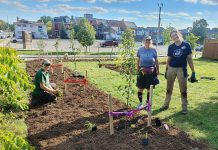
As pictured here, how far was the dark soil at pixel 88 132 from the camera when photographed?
560 centimetres

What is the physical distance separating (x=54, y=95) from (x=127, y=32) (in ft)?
10.5

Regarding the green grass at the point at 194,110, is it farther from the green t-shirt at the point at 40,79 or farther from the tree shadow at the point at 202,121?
the green t-shirt at the point at 40,79

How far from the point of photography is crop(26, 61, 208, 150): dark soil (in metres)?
5.60

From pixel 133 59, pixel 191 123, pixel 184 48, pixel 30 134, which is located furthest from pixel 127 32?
pixel 30 134

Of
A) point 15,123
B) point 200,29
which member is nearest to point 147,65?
point 15,123

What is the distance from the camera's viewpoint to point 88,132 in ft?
20.7

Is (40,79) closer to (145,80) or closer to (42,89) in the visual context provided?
(42,89)

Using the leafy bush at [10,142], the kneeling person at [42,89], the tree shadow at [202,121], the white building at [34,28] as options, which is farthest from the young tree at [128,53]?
the white building at [34,28]

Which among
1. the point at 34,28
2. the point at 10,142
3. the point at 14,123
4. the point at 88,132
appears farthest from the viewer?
the point at 34,28

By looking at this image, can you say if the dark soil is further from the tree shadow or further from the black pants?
the tree shadow

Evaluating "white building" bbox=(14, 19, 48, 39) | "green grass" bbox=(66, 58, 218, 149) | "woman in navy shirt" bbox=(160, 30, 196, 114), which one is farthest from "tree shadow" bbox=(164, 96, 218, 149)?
"white building" bbox=(14, 19, 48, 39)

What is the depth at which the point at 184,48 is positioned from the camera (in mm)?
7504

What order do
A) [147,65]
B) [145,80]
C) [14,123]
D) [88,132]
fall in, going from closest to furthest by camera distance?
[88,132] → [14,123] → [147,65] → [145,80]

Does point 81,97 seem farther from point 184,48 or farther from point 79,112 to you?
point 184,48
